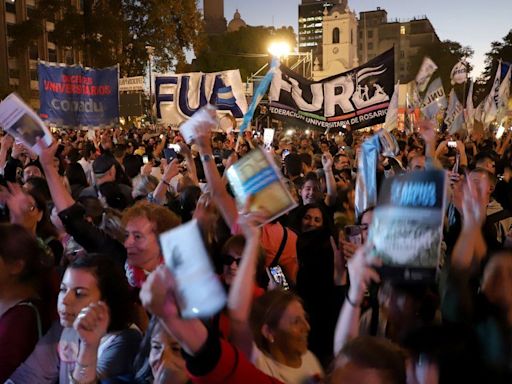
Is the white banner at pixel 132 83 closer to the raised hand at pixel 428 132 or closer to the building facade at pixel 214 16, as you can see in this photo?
the raised hand at pixel 428 132

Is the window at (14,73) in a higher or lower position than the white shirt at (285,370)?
higher

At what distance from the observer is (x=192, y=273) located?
5.86 feet

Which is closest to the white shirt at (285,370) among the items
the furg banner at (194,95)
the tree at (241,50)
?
the furg banner at (194,95)

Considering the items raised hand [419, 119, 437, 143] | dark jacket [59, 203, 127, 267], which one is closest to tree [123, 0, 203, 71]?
raised hand [419, 119, 437, 143]

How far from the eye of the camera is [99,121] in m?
11.7

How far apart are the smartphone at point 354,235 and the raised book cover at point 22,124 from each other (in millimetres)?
2210

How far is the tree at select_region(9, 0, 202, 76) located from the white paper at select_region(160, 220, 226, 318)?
3163 centimetres

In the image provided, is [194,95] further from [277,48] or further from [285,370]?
[285,370]

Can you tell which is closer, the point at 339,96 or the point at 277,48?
the point at 339,96

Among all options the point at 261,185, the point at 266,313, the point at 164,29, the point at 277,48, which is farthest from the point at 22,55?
the point at 266,313

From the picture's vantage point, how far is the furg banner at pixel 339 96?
11570mm

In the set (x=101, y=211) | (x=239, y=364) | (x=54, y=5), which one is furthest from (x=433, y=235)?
(x=54, y=5)

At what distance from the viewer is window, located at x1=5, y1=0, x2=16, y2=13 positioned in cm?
5844

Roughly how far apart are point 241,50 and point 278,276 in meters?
57.6
